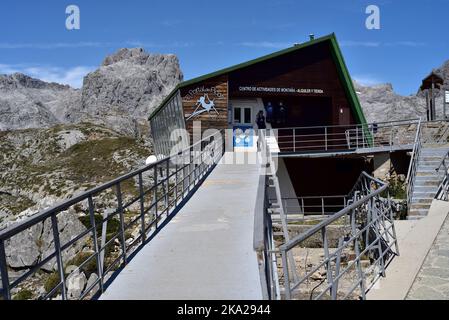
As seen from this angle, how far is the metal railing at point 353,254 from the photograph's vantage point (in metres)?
4.77

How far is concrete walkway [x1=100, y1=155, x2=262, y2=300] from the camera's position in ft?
16.0

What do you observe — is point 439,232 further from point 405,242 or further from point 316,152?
point 316,152

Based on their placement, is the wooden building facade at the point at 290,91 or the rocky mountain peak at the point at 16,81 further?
the rocky mountain peak at the point at 16,81

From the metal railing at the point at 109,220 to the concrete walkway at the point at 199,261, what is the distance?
257mm

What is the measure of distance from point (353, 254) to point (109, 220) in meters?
7.32

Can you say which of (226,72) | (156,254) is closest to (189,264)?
(156,254)

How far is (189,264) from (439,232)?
18.5 ft

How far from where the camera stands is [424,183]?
13.0 meters

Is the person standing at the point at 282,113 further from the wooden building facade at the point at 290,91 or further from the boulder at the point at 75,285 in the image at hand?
the boulder at the point at 75,285

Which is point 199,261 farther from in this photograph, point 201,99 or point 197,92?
point 197,92

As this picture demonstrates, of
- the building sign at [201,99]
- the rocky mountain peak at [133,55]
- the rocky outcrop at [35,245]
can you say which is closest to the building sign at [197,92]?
the building sign at [201,99]

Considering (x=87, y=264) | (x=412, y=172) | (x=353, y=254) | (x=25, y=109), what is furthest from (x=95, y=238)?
(x=25, y=109)

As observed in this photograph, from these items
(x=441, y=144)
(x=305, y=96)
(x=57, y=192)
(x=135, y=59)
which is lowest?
(x=57, y=192)

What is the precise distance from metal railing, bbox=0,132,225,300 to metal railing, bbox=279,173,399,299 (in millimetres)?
2198
